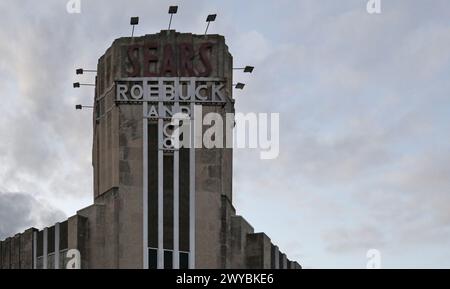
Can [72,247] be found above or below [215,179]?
below

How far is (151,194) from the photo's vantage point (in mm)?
73750

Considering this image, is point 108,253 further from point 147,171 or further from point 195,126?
point 195,126

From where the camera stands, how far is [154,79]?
2963 inches

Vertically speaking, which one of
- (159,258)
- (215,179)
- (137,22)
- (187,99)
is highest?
(137,22)

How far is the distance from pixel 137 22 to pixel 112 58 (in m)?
3.29

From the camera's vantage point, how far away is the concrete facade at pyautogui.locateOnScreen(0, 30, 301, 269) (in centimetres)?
7306

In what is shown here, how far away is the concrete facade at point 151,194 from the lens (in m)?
73.1

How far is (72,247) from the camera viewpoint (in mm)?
73188
